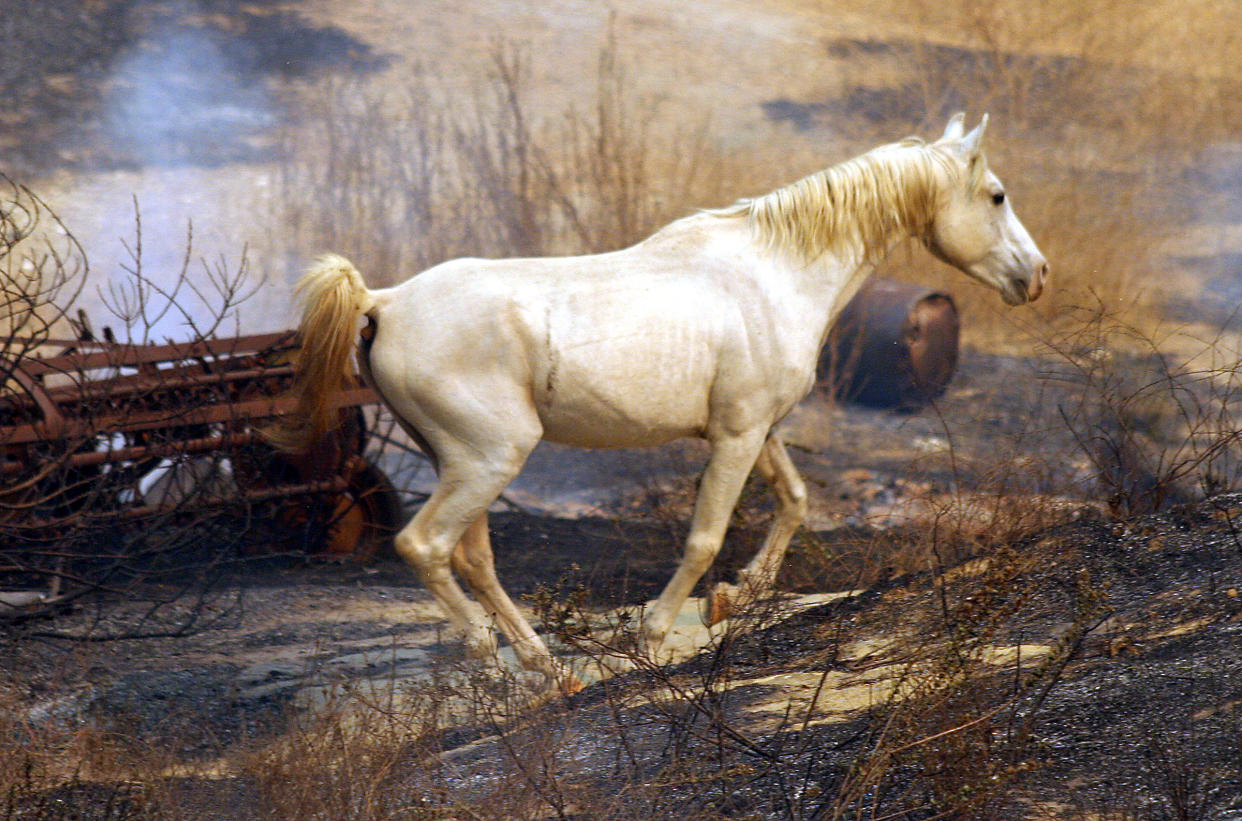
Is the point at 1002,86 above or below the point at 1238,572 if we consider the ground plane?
above

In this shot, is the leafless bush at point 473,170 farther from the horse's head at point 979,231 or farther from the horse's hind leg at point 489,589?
the horse's hind leg at point 489,589

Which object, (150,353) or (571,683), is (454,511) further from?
(150,353)

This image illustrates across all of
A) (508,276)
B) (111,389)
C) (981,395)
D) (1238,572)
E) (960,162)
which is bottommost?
(981,395)

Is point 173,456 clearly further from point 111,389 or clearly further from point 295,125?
point 295,125

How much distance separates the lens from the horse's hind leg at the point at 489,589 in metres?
5.02

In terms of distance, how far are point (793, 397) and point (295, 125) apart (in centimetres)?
990

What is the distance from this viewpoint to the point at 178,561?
6516mm

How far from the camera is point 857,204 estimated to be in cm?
534

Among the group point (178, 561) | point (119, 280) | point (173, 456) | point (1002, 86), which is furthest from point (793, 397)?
point (1002, 86)

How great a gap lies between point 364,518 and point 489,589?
75.9 inches

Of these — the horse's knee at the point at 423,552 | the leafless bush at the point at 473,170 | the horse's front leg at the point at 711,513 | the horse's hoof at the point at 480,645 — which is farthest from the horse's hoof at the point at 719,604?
the leafless bush at the point at 473,170

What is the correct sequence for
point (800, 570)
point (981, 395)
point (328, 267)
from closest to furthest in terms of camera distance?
1. point (328, 267)
2. point (800, 570)
3. point (981, 395)

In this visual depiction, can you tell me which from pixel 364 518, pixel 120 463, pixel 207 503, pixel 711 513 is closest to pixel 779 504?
pixel 711 513

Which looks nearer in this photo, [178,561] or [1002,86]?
[178,561]
